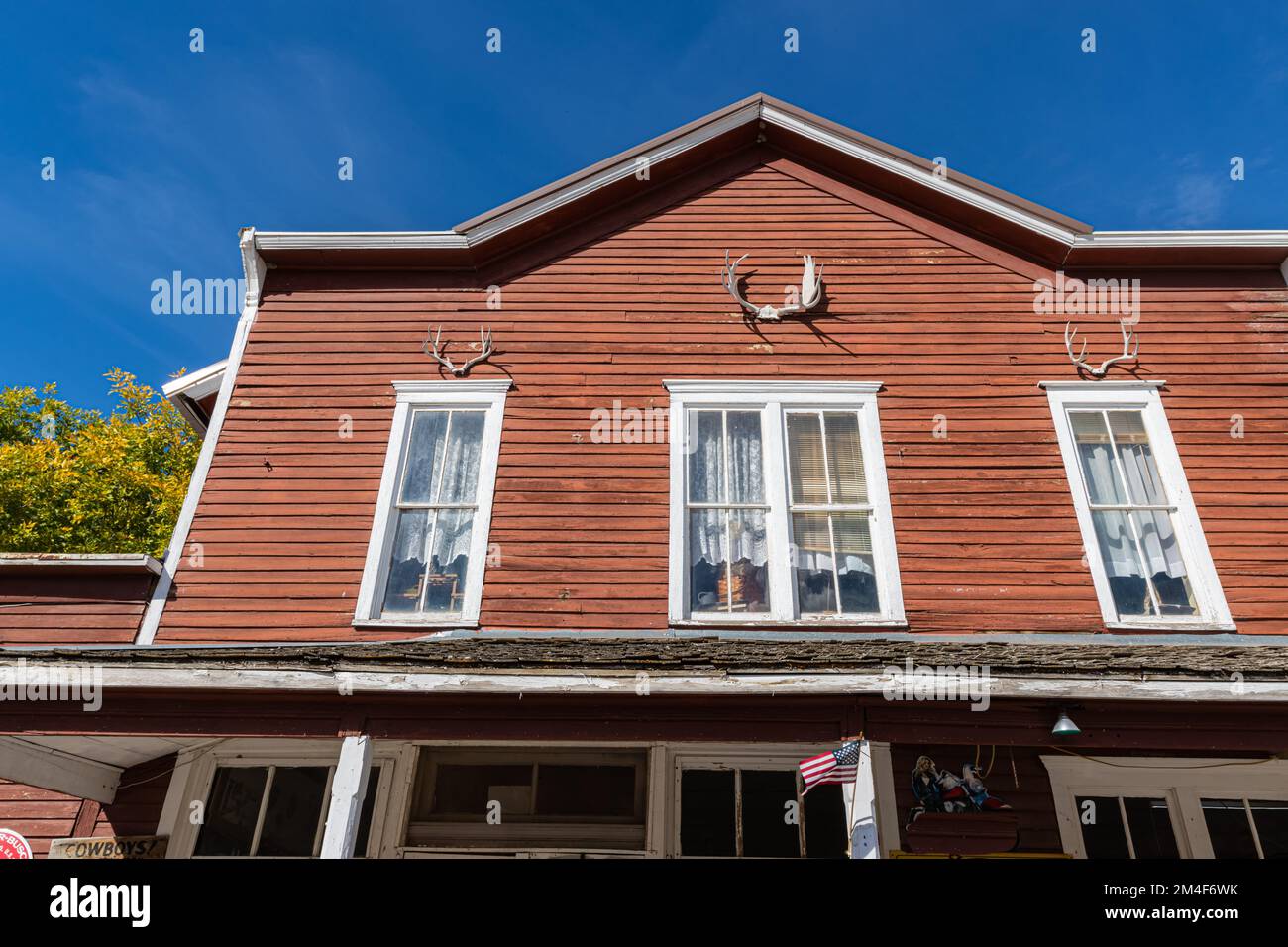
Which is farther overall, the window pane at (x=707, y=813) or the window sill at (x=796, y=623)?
the window sill at (x=796, y=623)

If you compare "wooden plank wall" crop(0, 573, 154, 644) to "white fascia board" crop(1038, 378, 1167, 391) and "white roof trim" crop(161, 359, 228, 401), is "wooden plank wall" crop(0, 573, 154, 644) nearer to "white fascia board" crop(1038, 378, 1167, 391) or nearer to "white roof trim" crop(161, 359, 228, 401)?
"white roof trim" crop(161, 359, 228, 401)

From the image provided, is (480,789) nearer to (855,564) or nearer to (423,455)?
(423,455)

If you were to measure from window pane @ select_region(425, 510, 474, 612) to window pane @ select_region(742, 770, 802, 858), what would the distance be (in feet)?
9.92

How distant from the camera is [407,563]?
7520 millimetres

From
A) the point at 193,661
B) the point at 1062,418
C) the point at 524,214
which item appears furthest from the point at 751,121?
the point at 193,661

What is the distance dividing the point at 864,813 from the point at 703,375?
475cm

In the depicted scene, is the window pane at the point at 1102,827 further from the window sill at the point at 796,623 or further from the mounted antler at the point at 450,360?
the mounted antler at the point at 450,360

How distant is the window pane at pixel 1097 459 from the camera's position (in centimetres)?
775

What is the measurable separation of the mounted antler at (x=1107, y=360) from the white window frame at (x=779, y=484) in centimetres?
217

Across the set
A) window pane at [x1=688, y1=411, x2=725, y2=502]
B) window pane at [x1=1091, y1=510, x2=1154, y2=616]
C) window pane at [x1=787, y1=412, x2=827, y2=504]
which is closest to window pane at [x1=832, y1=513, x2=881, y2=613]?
window pane at [x1=787, y1=412, x2=827, y2=504]

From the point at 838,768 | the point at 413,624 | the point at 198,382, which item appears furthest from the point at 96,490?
the point at 838,768

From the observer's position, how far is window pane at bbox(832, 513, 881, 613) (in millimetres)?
7238


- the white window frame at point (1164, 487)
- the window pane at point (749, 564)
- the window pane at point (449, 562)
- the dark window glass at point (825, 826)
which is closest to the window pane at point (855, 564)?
the window pane at point (749, 564)

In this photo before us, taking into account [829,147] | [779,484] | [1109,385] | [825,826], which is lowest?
[825,826]
